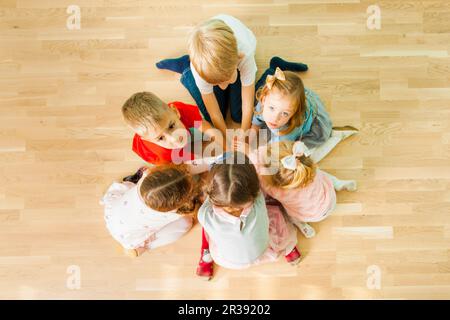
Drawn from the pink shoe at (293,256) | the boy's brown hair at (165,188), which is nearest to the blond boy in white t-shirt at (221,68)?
the boy's brown hair at (165,188)

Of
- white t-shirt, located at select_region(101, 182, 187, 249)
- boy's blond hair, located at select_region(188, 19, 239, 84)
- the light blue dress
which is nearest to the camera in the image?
boy's blond hair, located at select_region(188, 19, 239, 84)

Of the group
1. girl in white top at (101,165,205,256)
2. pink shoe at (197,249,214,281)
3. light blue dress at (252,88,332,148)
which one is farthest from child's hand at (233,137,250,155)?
pink shoe at (197,249,214,281)

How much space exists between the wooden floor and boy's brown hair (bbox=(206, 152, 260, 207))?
1.65 feet

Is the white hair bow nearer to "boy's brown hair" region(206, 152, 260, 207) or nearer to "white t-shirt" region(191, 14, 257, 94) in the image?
"boy's brown hair" region(206, 152, 260, 207)

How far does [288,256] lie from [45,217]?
3.80 feet

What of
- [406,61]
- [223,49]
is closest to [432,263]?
[406,61]

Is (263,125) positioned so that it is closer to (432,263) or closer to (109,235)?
(109,235)

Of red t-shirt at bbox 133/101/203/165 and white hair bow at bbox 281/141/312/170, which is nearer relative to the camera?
white hair bow at bbox 281/141/312/170

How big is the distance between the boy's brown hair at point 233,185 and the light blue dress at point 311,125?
340 mm

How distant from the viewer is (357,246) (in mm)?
1798

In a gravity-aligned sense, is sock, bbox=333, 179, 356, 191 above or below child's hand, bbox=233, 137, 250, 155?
below

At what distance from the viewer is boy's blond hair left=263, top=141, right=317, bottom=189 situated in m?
1.39

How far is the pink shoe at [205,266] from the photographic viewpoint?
5.74 feet
